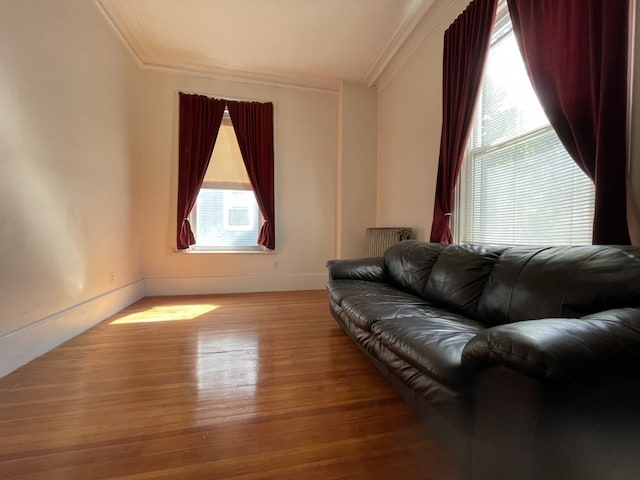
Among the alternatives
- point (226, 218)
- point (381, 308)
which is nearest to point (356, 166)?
point (226, 218)

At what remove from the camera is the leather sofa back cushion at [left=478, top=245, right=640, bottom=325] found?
3.36 feet

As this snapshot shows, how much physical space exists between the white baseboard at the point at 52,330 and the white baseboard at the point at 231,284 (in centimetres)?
70

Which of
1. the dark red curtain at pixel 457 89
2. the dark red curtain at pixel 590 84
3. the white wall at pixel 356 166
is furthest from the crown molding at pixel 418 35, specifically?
the dark red curtain at pixel 590 84

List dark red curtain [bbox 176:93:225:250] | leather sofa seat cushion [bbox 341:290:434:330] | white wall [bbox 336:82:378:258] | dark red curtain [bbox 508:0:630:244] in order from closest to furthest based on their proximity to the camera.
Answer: dark red curtain [bbox 508:0:630:244]
leather sofa seat cushion [bbox 341:290:434:330]
dark red curtain [bbox 176:93:225:250]
white wall [bbox 336:82:378:258]

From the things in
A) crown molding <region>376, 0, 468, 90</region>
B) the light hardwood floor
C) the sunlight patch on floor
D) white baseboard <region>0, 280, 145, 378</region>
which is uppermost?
crown molding <region>376, 0, 468, 90</region>

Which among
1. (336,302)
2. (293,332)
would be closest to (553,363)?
(336,302)

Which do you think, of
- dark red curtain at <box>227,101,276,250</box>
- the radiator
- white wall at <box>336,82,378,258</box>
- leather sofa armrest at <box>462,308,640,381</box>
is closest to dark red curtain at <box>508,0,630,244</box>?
leather sofa armrest at <box>462,308,640,381</box>

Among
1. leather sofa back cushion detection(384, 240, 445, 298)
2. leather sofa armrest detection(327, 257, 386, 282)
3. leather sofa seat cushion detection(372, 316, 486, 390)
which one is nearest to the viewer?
leather sofa seat cushion detection(372, 316, 486, 390)

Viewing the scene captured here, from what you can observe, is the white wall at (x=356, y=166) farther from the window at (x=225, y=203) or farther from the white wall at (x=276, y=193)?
the window at (x=225, y=203)

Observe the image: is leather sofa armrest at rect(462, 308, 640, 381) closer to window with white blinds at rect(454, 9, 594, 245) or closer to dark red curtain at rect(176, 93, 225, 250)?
window with white blinds at rect(454, 9, 594, 245)

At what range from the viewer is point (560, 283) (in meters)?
1.19

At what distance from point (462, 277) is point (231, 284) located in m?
3.15

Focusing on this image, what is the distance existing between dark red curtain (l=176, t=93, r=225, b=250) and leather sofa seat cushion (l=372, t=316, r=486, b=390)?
3129mm

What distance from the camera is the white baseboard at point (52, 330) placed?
1.67 meters
